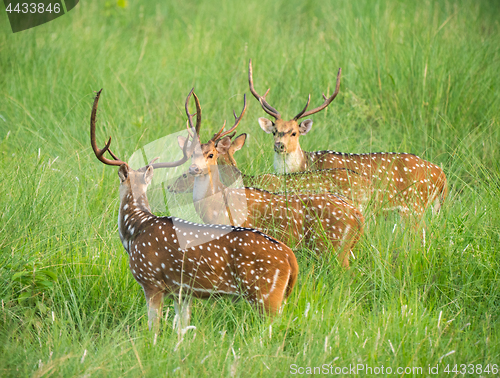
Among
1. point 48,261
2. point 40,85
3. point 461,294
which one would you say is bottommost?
point 461,294

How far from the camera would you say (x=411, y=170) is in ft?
17.4

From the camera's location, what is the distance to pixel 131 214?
3.98 meters

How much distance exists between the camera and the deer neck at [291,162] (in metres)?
5.86

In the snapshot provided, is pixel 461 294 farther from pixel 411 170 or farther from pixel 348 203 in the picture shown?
pixel 411 170

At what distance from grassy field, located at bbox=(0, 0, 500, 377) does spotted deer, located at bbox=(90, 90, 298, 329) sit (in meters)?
0.14

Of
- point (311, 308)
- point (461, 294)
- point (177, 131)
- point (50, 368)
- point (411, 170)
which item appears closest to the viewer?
point (50, 368)

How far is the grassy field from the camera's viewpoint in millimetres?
3115

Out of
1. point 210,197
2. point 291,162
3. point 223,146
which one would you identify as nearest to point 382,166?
point 291,162

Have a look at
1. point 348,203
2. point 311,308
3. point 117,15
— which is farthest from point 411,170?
point 117,15

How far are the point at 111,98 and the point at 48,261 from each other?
313cm

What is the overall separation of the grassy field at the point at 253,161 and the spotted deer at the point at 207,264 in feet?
0.47

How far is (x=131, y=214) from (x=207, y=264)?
80 centimetres

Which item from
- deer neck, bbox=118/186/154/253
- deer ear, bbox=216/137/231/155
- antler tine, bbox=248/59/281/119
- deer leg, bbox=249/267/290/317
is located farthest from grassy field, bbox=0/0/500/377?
deer ear, bbox=216/137/231/155

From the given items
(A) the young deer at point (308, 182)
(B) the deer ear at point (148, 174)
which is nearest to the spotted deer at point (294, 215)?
(A) the young deer at point (308, 182)
